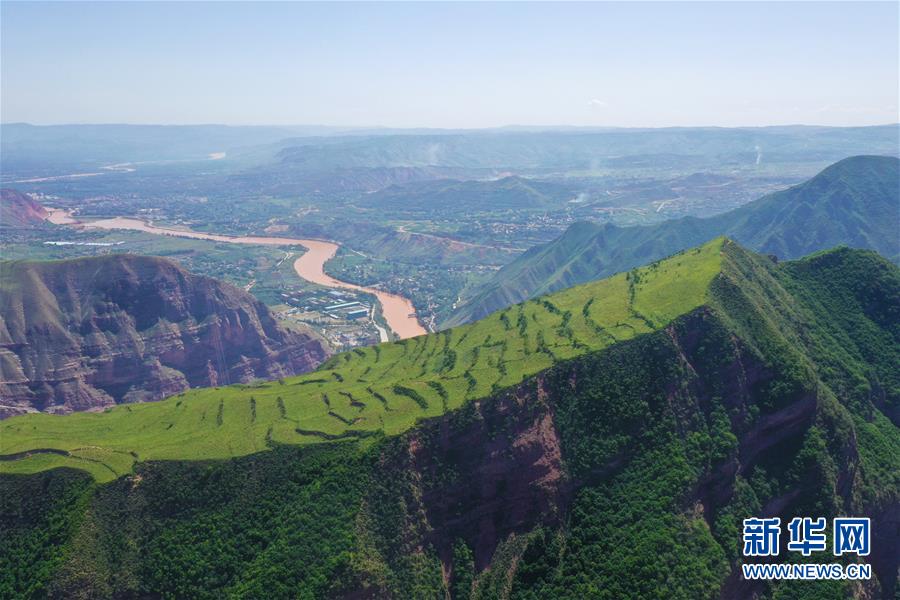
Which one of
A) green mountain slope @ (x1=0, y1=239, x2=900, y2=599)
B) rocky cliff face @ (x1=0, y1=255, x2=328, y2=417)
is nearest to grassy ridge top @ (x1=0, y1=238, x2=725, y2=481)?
green mountain slope @ (x1=0, y1=239, x2=900, y2=599)

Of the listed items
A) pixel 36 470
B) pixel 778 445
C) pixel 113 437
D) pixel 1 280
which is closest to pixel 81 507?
pixel 36 470

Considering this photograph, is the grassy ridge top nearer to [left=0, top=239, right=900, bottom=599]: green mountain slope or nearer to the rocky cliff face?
[left=0, top=239, right=900, bottom=599]: green mountain slope

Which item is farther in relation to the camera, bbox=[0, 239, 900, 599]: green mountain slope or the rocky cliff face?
the rocky cliff face

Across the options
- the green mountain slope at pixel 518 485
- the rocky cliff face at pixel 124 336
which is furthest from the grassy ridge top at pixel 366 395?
the rocky cliff face at pixel 124 336

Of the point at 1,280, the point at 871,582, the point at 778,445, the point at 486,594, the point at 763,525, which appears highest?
the point at 1,280

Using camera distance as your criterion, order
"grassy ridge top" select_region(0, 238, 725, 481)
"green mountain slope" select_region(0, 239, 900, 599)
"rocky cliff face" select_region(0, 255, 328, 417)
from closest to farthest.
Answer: "green mountain slope" select_region(0, 239, 900, 599)
"grassy ridge top" select_region(0, 238, 725, 481)
"rocky cliff face" select_region(0, 255, 328, 417)

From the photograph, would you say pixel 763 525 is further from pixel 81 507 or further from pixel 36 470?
pixel 36 470
